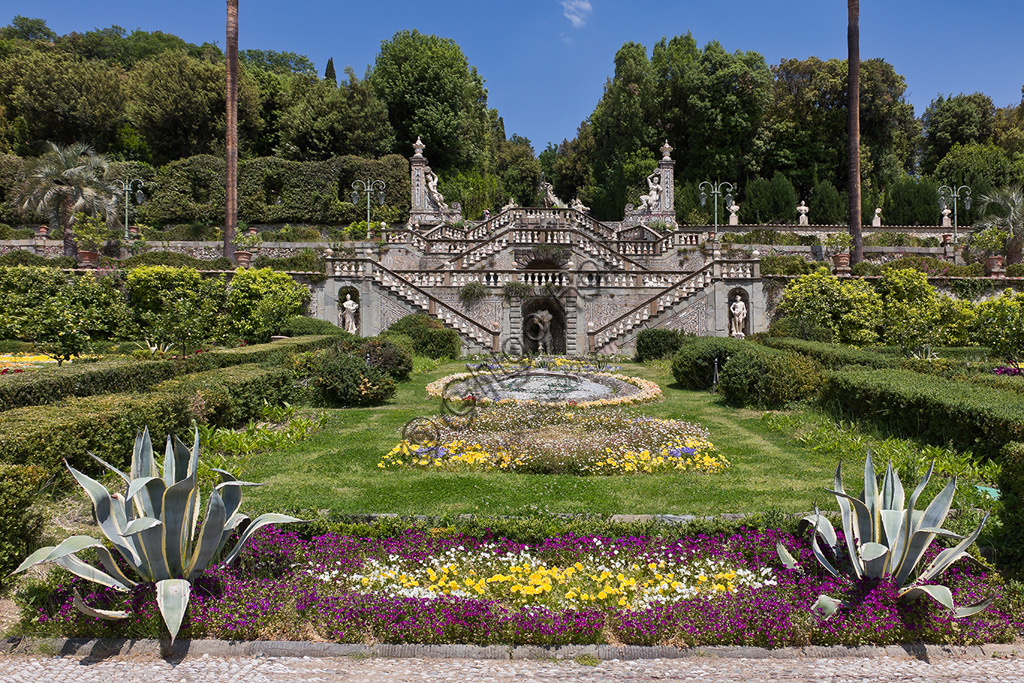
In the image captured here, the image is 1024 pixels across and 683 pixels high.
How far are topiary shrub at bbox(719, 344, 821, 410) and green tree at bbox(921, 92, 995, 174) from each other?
54.6 meters

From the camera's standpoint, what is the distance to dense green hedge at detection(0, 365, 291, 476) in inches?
273

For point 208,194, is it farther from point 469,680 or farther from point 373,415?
point 469,680

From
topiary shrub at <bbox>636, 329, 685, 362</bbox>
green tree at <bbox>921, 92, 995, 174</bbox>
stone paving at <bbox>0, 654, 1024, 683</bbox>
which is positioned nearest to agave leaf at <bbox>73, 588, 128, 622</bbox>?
stone paving at <bbox>0, 654, 1024, 683</bbox>

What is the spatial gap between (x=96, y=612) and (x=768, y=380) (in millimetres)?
12524

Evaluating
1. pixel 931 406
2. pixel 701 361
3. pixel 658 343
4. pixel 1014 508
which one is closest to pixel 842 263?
pixel 658 343

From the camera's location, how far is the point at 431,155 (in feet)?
168

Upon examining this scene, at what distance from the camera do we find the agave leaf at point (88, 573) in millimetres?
4688

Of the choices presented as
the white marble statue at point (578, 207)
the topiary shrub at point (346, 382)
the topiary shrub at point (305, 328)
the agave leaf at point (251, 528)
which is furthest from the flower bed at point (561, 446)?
→ the white marble statue at point (578, 207)

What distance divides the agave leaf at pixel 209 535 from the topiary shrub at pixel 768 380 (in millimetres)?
11562

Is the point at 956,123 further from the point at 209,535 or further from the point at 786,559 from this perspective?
the point at 209,535

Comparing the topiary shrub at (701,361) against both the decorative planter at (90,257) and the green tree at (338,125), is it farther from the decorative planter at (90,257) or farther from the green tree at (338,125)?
the green tree at (338,125)

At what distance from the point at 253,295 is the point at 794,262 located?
2109 centimetres

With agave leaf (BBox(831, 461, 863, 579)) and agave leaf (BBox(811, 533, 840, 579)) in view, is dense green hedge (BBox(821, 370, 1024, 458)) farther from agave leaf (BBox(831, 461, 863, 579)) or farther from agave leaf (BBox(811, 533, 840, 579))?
agave leaf (BBox(811, 533, 840, 579))

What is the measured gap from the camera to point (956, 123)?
56156 mm
